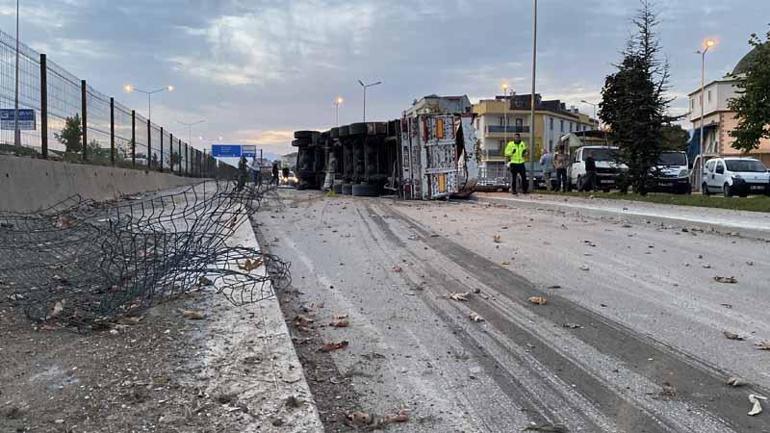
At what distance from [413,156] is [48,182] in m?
9.85

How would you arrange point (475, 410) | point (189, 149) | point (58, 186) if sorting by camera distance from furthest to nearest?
point (189, 149) → point (58, 186) → point (475, 410)

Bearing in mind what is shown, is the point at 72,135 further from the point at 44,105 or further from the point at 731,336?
the point at 731,336

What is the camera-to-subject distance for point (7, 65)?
32.3ft

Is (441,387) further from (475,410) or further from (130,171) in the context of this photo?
(130,171)

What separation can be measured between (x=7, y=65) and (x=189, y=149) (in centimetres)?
2720

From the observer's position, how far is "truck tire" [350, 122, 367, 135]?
20109mm

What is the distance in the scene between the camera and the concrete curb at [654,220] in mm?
9930

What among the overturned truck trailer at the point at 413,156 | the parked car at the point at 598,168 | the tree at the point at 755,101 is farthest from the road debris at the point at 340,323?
the tree at the point at 755,101

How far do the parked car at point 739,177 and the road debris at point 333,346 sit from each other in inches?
997

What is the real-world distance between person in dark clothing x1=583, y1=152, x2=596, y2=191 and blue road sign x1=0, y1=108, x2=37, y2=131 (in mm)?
18629

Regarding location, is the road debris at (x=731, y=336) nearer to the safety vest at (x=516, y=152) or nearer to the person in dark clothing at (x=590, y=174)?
the safety vest at (x=516, y=152)

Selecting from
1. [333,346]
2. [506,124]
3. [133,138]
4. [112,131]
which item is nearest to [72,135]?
[112,131]

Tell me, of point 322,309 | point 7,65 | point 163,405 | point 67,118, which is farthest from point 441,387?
point 67,118

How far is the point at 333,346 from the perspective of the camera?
423 centimetres
